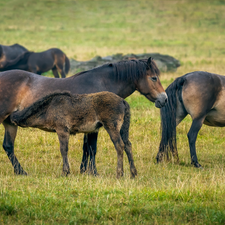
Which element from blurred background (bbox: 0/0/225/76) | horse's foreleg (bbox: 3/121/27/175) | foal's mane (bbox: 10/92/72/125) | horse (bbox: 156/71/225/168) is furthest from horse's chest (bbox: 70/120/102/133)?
blurred background (bbox: 0/0/225/76)

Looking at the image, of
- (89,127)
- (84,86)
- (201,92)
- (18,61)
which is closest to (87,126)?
(89,127)

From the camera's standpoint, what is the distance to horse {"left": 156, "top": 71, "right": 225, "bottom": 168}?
7902 millimetres

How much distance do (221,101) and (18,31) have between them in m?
50.0

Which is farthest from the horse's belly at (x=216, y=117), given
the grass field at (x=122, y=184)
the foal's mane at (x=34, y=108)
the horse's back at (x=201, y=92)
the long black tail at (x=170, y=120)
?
the foal's mane at (x=34, y=108)

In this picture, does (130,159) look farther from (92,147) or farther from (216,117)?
(216,117)

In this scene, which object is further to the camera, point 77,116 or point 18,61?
point 18,61

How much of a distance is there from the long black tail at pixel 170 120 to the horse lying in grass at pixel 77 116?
5.81 feet

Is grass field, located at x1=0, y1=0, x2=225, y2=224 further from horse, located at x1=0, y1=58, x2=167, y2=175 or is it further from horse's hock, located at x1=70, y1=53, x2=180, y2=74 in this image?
horse's hock, located at x1=70, y1=53, x2=180, y2=74

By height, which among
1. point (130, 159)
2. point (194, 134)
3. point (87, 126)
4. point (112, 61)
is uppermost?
point (87, 126)

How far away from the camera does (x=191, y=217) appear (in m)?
4.53

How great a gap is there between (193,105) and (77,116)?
2.80m

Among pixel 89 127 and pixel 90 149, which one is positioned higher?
pixel 89 127

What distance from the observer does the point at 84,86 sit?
23.3 feet

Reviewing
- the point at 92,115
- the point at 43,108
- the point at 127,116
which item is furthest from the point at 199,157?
the point at 43,108
